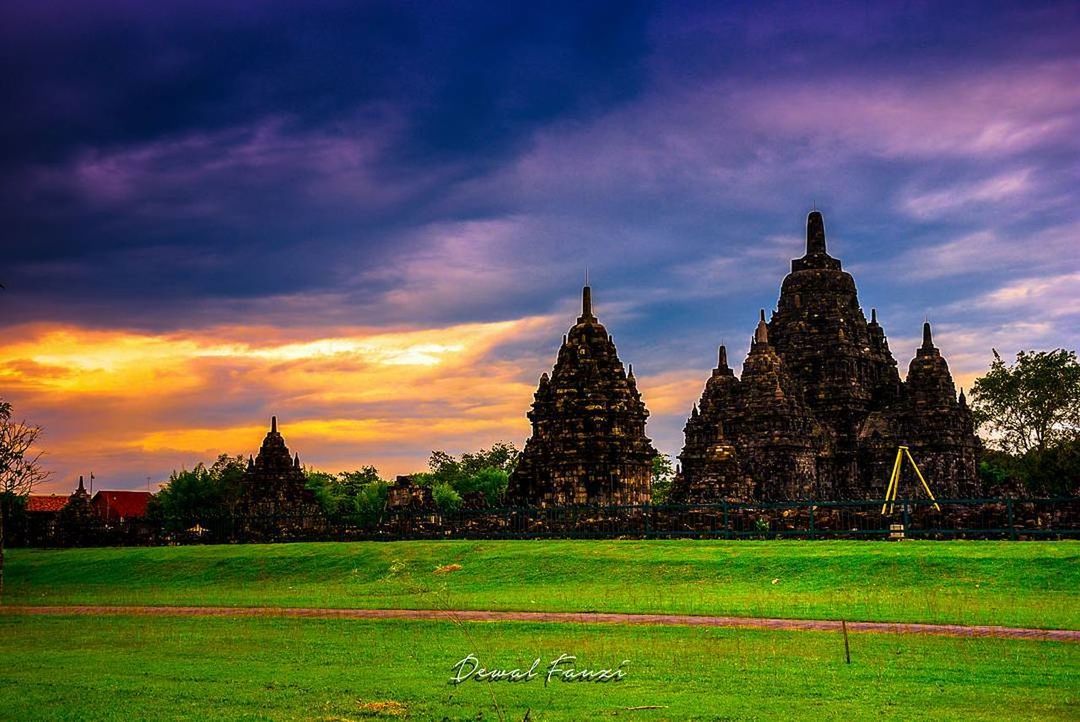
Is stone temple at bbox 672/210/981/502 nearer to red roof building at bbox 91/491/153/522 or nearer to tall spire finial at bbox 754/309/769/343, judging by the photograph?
tall spire finial at bbox 754/309/769/343

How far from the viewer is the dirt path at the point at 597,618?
18891mm

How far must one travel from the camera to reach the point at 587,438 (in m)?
50.4

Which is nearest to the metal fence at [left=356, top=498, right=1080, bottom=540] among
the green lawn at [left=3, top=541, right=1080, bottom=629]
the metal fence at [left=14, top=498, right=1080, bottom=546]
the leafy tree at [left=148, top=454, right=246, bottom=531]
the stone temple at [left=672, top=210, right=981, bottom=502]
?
the metal fence at [left=14, top=498, right=1080, bottom=546]

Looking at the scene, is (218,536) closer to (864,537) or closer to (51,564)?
(51,564)

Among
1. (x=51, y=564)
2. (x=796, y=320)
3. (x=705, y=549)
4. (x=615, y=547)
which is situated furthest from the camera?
(x=796, y=320)

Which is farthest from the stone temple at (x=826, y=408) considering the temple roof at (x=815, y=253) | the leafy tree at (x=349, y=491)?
the leafy tree at (x=349, y=491)

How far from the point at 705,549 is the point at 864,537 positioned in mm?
6583

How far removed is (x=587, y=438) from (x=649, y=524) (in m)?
9.88

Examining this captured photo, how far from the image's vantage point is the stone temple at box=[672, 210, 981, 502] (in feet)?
192

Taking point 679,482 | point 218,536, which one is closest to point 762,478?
point 679,482

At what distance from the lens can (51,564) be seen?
4228cm

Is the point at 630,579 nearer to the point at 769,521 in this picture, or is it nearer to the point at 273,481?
the point at 769,521

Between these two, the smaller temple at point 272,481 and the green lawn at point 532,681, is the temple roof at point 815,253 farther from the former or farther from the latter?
the green lawn at point 532,681

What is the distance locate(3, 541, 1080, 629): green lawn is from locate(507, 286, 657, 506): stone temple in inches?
477
